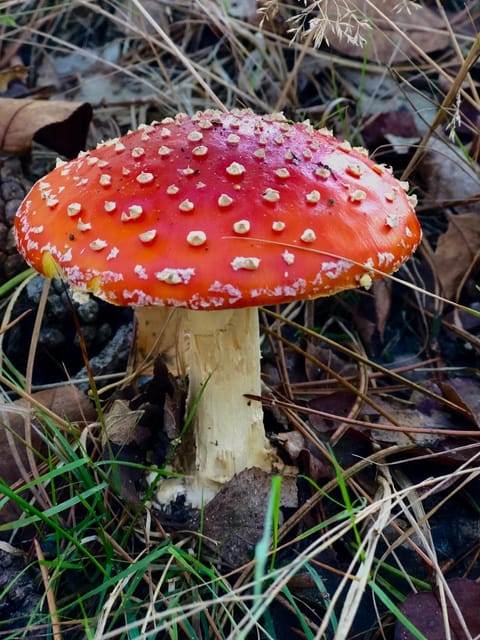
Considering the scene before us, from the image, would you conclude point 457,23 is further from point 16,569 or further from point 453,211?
point 16,569

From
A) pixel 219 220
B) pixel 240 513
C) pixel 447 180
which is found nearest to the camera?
pixel 219 220

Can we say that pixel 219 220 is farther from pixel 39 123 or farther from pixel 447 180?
pixel 447 180

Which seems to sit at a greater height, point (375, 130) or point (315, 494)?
point (375, 130)

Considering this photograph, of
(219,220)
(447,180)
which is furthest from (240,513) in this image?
(447,180)

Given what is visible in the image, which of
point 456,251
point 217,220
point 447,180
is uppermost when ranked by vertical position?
point 217,220

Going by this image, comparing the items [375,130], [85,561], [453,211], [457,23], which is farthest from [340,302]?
[457,23]

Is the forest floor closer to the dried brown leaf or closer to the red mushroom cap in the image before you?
the dried brown leaf
